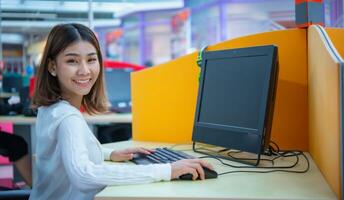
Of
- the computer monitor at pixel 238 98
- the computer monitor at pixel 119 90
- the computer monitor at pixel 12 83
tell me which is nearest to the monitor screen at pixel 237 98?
the computer monitor at pixel 238 98

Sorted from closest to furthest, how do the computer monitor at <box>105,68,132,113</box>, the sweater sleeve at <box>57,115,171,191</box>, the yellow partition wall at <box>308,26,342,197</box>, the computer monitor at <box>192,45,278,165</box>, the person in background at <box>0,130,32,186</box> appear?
the yellow partition wall at <box>308,26,342,197</box>, the sweater sleeve at <box>57,115,171,191</box>, the computer monitor at <box>192,45,278,165</box>, the person in background at <box>0,130,32,186</box>, the computer monitor at <box>105,68,132,113</box>

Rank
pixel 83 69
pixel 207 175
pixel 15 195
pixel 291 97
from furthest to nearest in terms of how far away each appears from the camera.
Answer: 1. pixel 291 97
2. pixel 15 195
3. pixel 83 69
4. pixel 207 175

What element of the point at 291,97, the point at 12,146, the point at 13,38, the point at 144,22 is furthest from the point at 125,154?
the point at 13,38

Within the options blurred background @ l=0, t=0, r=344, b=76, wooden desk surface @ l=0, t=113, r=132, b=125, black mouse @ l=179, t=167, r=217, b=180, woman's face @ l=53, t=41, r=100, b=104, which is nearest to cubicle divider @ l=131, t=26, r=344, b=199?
black mouse @ l=179, t=167, r=217, b=180

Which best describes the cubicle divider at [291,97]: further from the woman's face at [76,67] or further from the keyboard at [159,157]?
the woman's face at [76,67]

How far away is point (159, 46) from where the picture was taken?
1168cm

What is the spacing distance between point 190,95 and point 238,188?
2.79 feet

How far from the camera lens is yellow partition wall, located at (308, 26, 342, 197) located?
93 cm

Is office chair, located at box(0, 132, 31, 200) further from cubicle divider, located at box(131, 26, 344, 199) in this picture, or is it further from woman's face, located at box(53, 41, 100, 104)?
cubicle divider, located at box(131, 26, 344, 199)

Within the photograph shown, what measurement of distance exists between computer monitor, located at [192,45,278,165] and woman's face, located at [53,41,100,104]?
0.46 m

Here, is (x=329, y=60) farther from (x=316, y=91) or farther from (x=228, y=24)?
(x=228, y=24)

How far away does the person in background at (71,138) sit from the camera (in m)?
1.09

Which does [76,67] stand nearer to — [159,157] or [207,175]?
[159,157]

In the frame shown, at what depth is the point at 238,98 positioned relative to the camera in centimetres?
141
